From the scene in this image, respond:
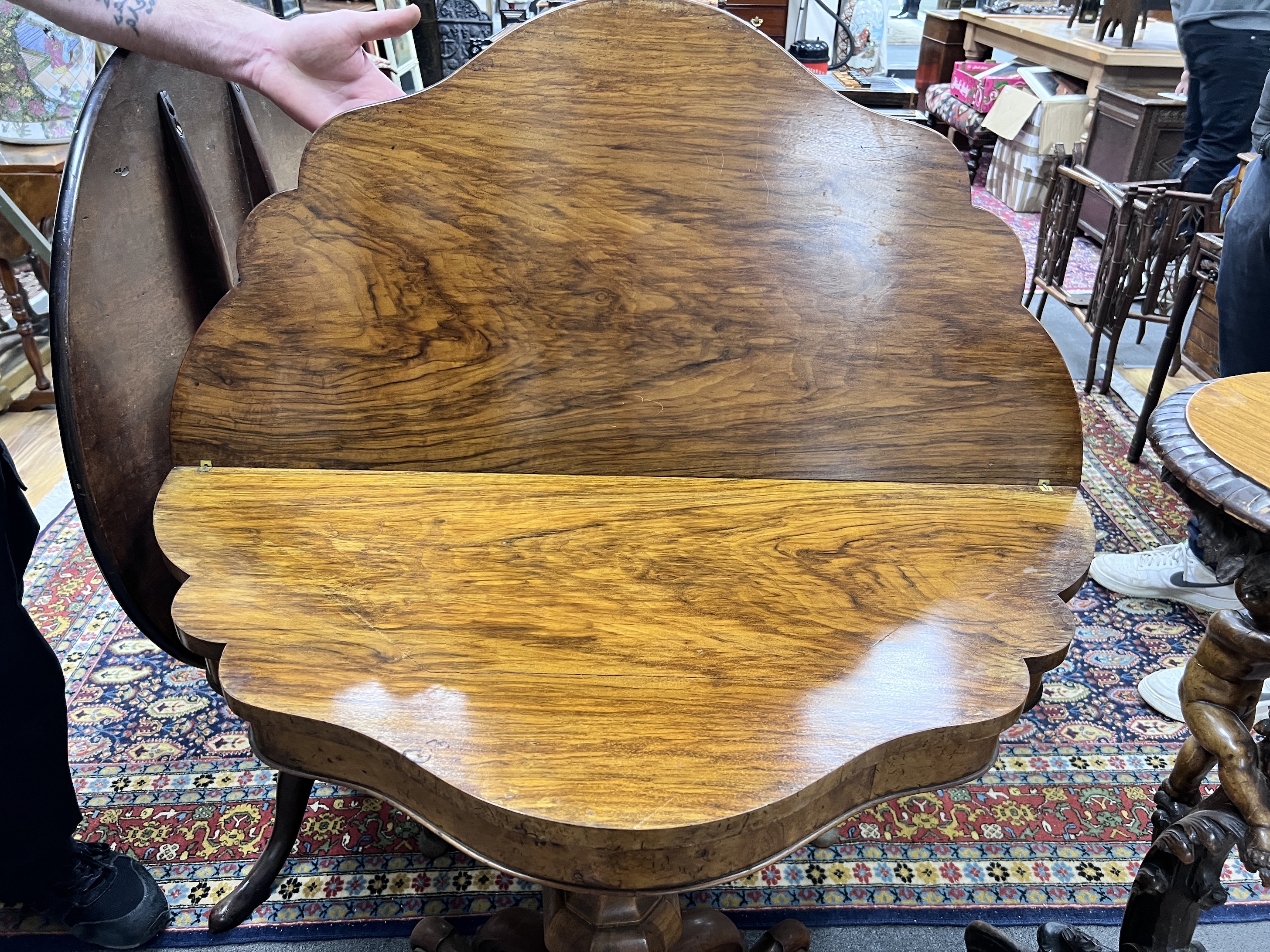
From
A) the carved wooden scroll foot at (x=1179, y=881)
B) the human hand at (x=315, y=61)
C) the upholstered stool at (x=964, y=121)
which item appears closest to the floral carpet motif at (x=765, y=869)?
the carved wooden scroll foot at (x=1179, y=881)

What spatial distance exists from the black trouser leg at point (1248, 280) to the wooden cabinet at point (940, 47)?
232 inches

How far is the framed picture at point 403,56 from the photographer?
3.72 metres

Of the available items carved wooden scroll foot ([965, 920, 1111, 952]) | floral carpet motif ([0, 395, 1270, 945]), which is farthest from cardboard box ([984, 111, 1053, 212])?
carved wooden scroll foot ([965, 920, 1111, 952])

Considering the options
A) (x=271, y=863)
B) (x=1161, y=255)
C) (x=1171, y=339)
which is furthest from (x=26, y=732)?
(x=1161, y=255)

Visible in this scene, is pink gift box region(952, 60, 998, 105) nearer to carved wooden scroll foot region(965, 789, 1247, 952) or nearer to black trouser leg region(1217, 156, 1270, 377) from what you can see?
black trouser leg region(1217, 156, 1270, 377)

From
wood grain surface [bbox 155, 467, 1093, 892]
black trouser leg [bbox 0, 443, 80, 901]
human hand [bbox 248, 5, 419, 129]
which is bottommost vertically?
black trouser leg [bbox 0, 443, 80, 901]

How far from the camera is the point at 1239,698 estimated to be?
2.96 ft

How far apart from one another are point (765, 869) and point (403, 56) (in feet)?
12.8

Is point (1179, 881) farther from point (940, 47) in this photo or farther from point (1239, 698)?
point (940, 47)

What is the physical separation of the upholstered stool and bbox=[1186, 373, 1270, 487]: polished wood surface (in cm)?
492

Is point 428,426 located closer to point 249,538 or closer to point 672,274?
point 249,538

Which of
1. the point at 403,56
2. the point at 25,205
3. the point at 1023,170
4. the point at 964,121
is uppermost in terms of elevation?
the point at 403,56

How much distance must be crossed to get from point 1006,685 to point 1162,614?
1.60 metres

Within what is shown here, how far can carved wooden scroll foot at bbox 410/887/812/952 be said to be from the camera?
953 millimetres
